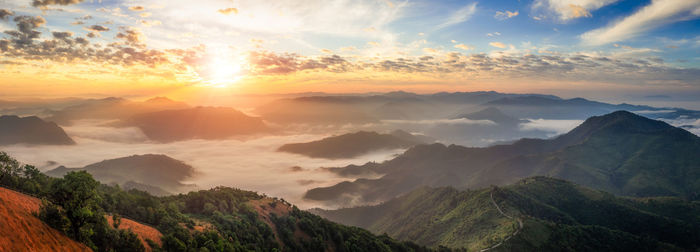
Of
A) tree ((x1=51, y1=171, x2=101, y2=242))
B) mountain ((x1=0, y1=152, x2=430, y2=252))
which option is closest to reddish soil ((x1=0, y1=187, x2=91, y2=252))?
mountain ((x1=0, y1=152, x2=430, y2=252))

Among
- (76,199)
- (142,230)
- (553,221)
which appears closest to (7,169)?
(142,230)

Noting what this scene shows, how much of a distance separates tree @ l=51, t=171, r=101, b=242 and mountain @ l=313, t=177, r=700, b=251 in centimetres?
9373

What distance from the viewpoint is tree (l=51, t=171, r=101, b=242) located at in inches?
1155

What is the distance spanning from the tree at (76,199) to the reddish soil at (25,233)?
1.37m

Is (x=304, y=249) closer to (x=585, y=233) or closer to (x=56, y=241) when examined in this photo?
(x=56, y=241)

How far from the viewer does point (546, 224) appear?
103812 mm

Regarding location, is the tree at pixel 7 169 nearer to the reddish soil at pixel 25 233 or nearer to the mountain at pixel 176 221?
the mountain at pixel 176 221

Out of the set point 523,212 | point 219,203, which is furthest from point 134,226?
point 523,212

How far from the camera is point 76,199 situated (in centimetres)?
2994

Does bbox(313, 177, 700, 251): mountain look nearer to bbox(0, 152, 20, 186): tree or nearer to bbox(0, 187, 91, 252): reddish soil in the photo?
bbox(0, 187, 91, 252): reddish soil

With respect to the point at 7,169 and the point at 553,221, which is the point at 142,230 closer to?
the point at 7,169

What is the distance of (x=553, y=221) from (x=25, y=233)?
143 meters

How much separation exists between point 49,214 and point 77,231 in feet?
8.75

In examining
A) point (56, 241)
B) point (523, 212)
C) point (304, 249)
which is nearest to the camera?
point (56, 241)
